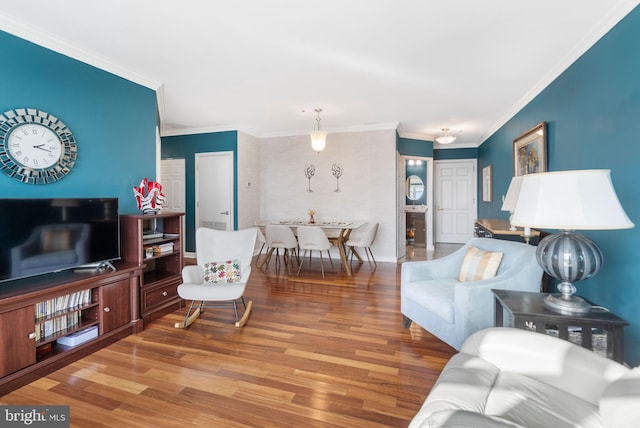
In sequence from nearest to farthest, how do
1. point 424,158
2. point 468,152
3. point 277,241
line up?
point 277,241
point 424,158
point 468,152

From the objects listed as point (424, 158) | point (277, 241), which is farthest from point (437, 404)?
point (424, 158)

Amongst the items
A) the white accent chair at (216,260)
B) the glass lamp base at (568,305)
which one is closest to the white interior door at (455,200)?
the white accent chair at (216,260)

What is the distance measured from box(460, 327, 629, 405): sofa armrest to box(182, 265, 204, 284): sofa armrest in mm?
2483

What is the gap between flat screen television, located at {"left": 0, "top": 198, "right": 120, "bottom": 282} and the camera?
218 cm

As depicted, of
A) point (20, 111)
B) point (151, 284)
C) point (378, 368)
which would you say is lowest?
point (378, 368)

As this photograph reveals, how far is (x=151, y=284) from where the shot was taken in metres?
3.12

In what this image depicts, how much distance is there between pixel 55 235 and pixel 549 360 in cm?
317

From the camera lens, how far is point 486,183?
22.4 ft

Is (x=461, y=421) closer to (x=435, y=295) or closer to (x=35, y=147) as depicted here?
(x=435, y=295)

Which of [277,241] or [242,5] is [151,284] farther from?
[242,5]

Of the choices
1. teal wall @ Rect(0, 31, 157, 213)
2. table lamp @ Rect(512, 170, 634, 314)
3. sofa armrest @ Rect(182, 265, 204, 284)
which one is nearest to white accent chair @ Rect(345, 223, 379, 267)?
sofa armrest @ Rect(182, 265, 204, 284)

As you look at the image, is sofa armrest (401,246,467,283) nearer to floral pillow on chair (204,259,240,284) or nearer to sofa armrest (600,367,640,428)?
floral pillow on chair (204,259,240,284)

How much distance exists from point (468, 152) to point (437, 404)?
26.0 feet

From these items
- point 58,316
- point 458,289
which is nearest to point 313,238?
point 458,289
